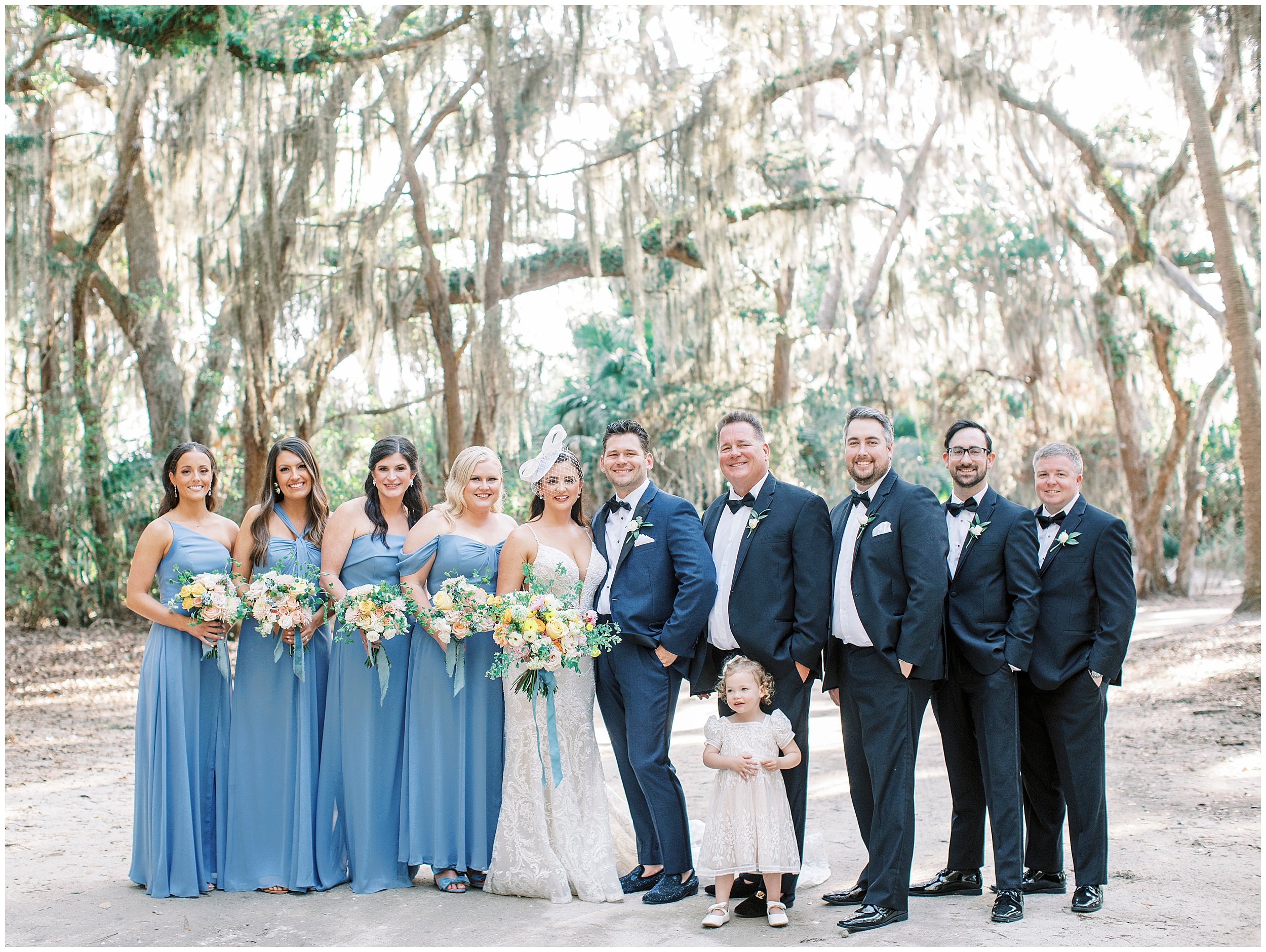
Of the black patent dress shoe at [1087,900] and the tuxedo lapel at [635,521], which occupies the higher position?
the tuxedo lapel at [635,521]

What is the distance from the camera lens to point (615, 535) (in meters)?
4.63

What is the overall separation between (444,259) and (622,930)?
437 inches

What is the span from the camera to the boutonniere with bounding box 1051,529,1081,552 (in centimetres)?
430

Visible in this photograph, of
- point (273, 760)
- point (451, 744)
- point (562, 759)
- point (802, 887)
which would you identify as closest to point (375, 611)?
point (451, 744)

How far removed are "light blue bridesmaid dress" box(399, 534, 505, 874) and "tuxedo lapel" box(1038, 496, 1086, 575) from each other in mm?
2388

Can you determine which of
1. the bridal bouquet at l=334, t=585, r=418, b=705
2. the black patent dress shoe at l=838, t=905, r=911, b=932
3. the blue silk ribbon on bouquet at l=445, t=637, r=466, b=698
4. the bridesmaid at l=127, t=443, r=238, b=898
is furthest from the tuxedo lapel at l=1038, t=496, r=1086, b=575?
the bridesmaid at l=127, t=443, r=238, b=898

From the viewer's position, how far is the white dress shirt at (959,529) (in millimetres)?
4336

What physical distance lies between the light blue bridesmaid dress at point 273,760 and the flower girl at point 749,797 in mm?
1782

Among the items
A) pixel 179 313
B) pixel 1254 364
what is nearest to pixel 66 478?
pixel 179 313

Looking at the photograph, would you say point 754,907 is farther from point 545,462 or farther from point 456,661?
point 545,462

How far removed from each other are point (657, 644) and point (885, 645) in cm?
94

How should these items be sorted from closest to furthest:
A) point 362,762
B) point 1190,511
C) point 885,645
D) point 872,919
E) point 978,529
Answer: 1. point 872,919
2. point 885,645
3. point 978,529
4. point 362,762
5. point 1190,511

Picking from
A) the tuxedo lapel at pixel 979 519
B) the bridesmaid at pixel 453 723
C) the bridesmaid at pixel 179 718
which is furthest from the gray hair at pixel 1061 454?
the bridesmaid at pixel 179 718

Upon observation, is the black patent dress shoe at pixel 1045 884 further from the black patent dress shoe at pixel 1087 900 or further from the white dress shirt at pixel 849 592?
the white dress shirt at pixel 849 592
